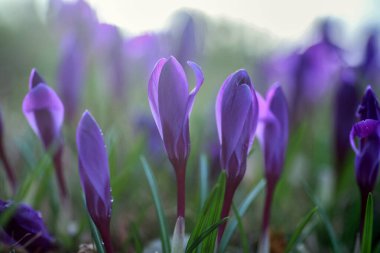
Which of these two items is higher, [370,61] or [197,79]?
[197,79]

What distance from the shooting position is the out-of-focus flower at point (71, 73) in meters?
2.01

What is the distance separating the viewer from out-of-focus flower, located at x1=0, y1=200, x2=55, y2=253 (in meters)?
1.14

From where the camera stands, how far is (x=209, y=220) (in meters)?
1.13

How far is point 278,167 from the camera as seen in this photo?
52.0 inches

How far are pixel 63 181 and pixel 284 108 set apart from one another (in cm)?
75

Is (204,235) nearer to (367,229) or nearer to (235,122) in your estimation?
(235,122)

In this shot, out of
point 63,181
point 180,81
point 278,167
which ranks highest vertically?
point 180,81

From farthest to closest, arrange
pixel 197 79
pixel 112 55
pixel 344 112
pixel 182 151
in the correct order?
pixel 112 55 < pixel 344 112 < pixel 182 151 < pixel 197 79

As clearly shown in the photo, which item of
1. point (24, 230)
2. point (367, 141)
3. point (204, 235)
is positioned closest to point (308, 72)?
point (367, 141)

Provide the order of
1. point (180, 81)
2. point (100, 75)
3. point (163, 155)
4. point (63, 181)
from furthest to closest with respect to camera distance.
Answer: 1. point (100, 75)
2. point (163, 155)
3. point (63, 181)
4. point (180, 81)

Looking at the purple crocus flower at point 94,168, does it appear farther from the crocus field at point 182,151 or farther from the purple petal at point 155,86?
the purple petal at point 155,86

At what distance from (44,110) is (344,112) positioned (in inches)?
48.0

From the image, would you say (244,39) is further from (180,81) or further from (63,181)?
(180,81)

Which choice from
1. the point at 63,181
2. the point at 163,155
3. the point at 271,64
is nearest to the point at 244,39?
the point at 271,64
